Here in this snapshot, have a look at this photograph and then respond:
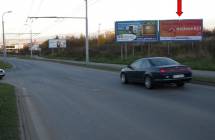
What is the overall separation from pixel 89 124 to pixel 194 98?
5.24 metres

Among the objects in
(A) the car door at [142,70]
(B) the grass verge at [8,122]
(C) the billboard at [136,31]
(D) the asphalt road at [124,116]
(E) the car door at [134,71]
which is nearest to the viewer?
(B) the grass verge at [8,122]

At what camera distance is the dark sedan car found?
17.2 m

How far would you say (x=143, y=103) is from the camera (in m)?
12.9

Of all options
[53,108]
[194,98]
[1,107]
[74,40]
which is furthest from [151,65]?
[74,40]

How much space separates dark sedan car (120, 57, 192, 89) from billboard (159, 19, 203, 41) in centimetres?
3000

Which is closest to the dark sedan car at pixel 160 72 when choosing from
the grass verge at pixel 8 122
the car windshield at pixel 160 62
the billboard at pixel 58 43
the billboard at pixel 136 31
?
the car windshield at pixel 160 62

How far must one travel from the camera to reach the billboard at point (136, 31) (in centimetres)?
5081

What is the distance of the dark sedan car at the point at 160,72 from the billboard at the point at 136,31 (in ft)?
105

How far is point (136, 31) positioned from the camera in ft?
167

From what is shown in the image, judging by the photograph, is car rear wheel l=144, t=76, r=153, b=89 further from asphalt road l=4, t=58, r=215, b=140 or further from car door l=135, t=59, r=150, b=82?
asphalt road l=4, t=58, r=215, b=140

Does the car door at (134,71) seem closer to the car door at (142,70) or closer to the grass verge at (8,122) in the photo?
the car door at (142,70)

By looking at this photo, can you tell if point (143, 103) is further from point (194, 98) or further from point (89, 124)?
point (89, 124)

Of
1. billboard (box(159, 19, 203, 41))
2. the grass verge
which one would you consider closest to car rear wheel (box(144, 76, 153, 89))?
the grass verge

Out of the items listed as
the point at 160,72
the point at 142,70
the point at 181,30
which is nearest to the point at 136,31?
the point at 181,30
